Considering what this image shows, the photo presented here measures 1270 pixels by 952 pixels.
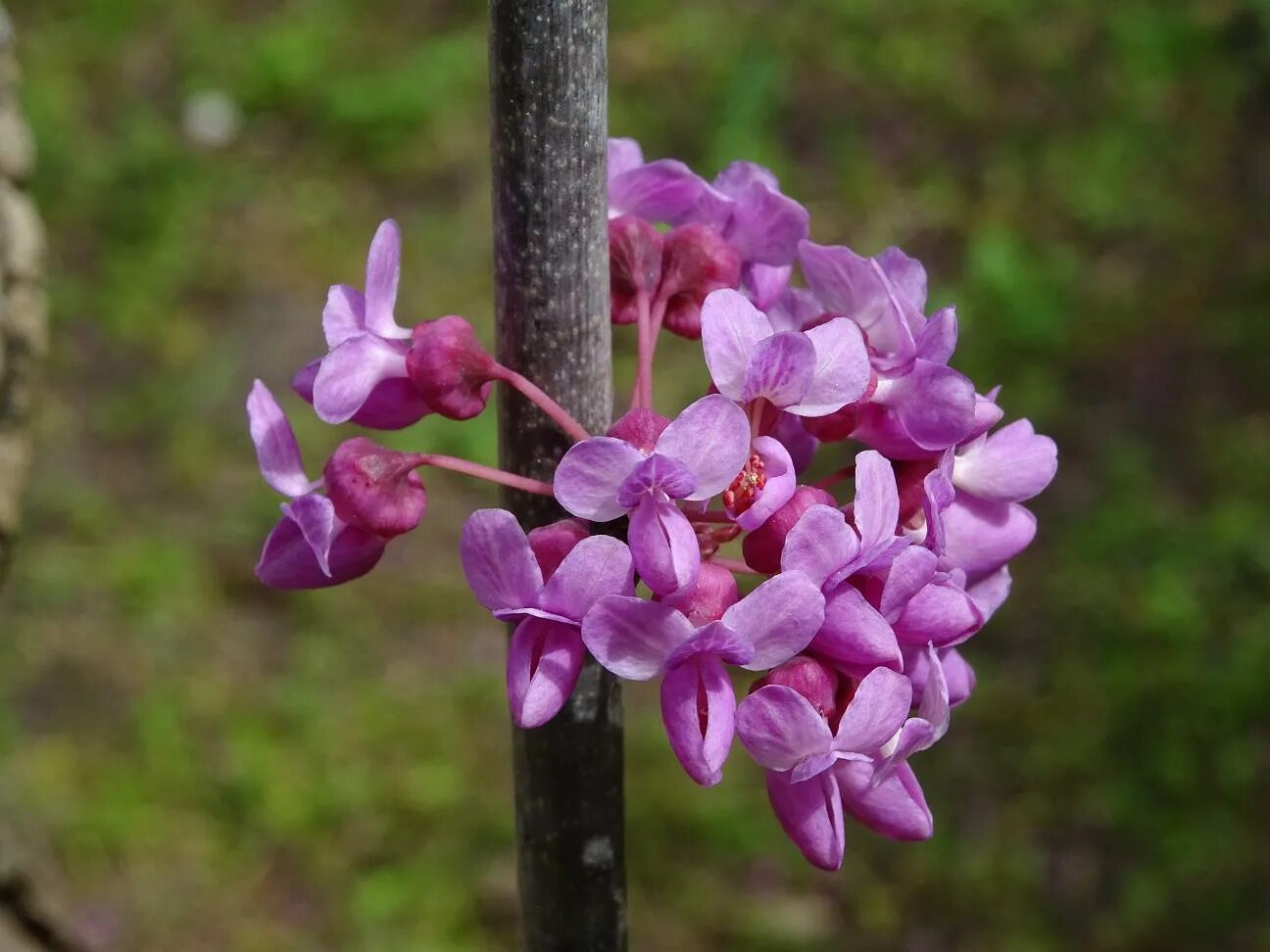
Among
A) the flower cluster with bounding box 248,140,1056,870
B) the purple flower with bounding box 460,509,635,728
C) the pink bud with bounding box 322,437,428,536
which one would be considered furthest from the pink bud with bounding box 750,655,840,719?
the pink bud with bounding box 322,437,428,536

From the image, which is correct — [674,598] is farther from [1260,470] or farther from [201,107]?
[201,107]

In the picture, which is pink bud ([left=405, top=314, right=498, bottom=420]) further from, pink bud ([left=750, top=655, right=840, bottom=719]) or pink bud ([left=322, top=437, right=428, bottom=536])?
pink bud ([left=750, top=655, right=840, bottom=719])

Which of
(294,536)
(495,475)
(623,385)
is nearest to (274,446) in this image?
(294,536)

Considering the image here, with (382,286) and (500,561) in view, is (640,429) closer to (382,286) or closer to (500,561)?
(500,561)

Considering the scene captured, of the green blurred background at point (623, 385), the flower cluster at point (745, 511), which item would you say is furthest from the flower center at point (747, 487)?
the green blurred background at point (623, 385)

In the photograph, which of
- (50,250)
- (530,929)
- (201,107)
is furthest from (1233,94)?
(530,929)

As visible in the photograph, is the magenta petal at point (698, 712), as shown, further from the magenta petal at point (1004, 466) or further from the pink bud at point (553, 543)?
the magenta petal at point (1004, 466)
